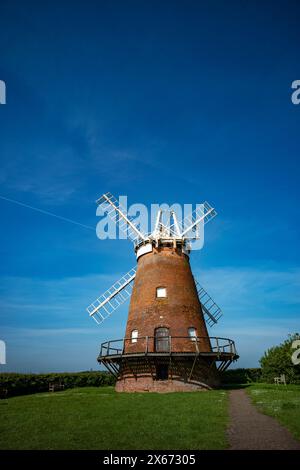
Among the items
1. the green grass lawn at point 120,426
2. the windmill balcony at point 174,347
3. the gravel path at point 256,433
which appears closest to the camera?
the gravel path at point 256,433

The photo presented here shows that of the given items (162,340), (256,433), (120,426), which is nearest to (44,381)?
(162,340)

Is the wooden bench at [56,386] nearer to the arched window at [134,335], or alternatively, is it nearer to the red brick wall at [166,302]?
the red brick wall at [166,302]

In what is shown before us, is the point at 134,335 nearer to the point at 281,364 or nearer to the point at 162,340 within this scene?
the point at 162,340

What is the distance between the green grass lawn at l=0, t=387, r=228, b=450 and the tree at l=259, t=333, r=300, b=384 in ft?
47.9

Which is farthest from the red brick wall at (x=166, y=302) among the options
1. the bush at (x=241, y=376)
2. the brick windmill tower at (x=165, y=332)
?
the bush at (x=241, y=376)

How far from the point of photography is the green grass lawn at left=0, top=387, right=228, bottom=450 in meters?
8.16

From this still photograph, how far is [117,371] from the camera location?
22547 millimetres

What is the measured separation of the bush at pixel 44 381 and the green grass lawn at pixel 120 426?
1117 centimetres

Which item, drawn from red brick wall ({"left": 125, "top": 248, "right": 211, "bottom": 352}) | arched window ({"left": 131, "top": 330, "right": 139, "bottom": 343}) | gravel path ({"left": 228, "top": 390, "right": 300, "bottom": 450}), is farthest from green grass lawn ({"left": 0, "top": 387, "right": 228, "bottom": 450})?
arched window ({"left": 131, "top": 330, "right": 139, "bottom": 343})

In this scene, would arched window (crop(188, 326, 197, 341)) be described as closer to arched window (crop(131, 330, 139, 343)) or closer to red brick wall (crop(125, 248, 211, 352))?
red brick wall (crop(125, 248, 211, 352))

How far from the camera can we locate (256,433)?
9039 millimetres

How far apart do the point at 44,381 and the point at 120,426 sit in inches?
792

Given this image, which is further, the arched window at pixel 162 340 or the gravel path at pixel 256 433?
the arched window at pixel 162 340

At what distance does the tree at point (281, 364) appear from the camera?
26375 mm
